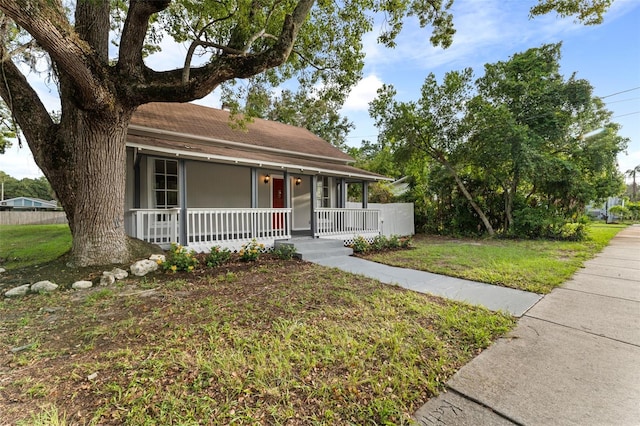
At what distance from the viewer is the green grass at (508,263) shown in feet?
17.4

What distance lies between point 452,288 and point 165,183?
27.7ft

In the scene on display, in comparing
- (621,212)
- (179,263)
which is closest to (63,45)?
(179,263)

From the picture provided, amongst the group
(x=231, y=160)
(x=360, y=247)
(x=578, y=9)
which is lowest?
(x=360, y=247)

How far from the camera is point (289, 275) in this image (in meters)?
5.69

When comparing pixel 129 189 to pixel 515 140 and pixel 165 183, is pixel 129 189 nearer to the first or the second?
pixel 165 183

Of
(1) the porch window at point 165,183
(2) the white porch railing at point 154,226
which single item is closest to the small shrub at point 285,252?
(2) the white porch railing at point 154,226

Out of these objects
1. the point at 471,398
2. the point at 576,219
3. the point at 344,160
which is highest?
the point at 344,160

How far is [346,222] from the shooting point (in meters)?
10.6

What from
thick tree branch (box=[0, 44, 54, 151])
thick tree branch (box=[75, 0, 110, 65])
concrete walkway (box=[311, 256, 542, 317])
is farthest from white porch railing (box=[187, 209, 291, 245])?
thick tree branch (box=[75, 0, 110, 65])

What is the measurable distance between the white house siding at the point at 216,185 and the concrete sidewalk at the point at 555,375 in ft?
29.9

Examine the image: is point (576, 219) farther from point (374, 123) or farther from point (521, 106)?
point (374, 123)

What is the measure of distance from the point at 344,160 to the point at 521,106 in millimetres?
7651

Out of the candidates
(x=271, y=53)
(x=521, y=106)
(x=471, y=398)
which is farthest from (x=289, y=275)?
(x=521, y=106)

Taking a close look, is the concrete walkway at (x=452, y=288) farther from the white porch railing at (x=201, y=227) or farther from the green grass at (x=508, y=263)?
the white porch railing at (x=201, y=227)
